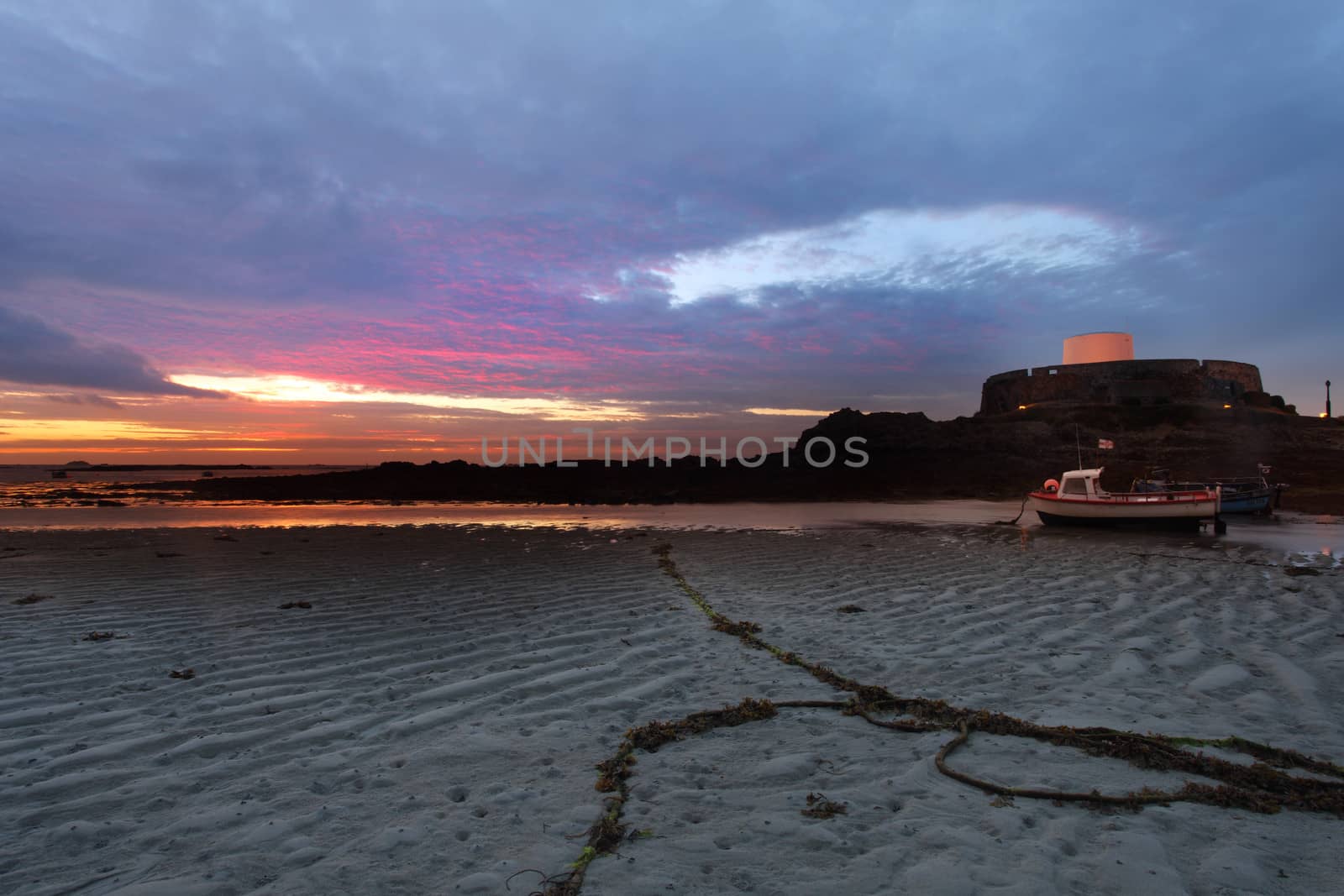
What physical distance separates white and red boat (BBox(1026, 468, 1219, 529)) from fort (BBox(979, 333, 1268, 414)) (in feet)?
137

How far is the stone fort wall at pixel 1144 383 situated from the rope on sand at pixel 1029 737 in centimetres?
6160

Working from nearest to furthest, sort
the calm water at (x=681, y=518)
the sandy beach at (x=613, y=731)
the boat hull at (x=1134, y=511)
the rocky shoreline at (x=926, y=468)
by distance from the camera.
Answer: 1. the sandy beach at (x=613, y=731)
2. the calm water at (x=681, y=518)
3. the boat hull at (x=1134, y=511)
4. the rocky shoreline at (x=926, y=468)

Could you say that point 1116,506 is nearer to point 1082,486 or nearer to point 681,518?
point 1082,486

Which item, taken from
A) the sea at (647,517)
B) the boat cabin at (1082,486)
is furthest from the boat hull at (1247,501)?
the boat cabin at (1082,486)

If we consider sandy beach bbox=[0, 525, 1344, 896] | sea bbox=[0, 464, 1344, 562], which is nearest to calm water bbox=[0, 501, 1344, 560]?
sea bbox=[0, 464, 1344, 562]

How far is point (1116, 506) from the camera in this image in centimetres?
2003

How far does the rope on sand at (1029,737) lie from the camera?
3.58 meters

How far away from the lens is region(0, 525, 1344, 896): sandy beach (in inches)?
122

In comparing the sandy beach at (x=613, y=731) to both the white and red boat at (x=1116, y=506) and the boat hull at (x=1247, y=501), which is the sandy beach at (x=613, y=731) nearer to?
the white and red boat at (x=1116, y=506)

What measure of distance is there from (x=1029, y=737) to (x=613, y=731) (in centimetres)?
273

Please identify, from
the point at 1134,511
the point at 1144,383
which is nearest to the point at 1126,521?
the point at 1134,511

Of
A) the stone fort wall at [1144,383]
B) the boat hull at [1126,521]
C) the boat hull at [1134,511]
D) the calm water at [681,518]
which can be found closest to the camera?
the calm water at [681,518]

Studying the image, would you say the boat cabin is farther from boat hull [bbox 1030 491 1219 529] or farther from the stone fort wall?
the stone fort wall

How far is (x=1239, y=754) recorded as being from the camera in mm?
4270
